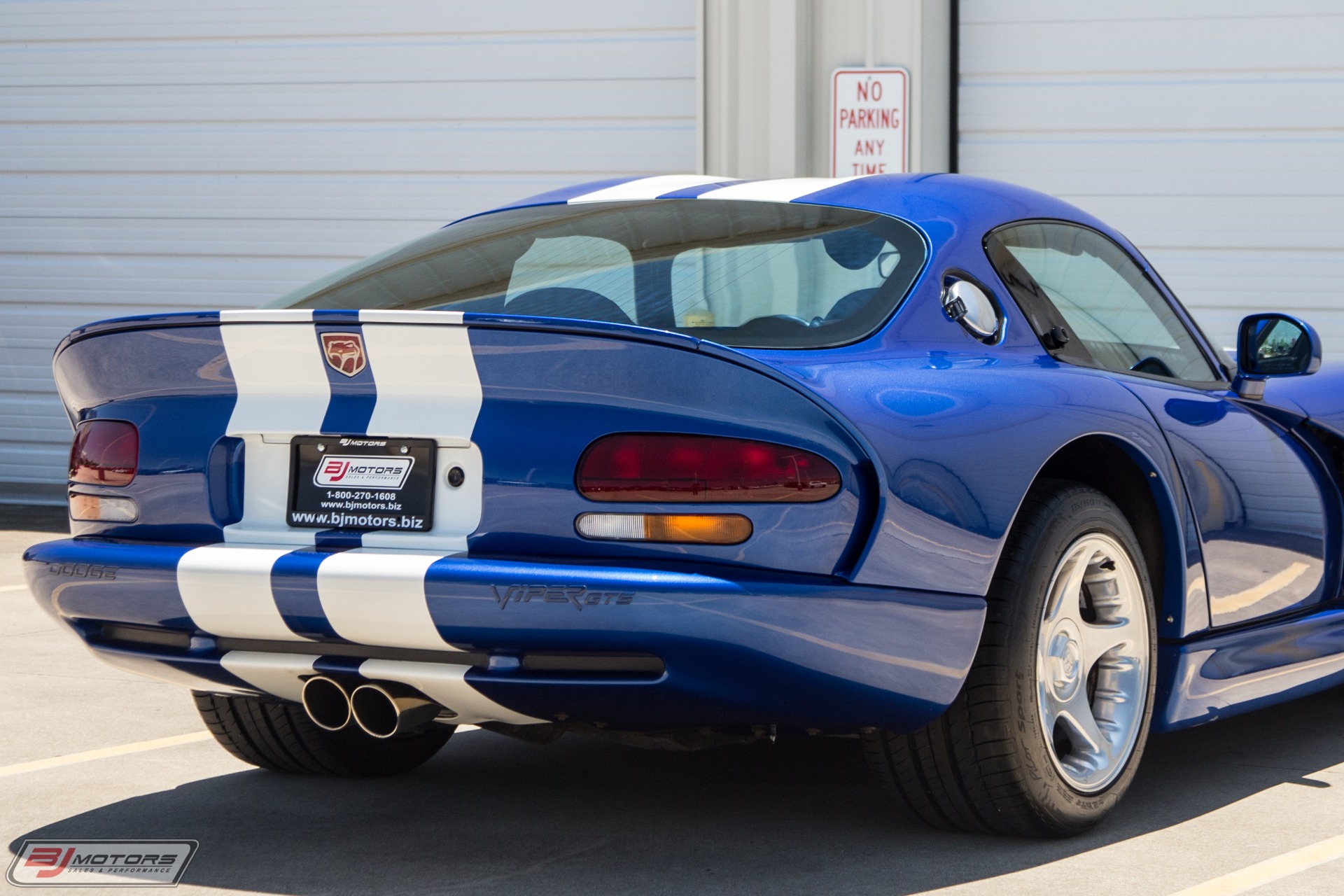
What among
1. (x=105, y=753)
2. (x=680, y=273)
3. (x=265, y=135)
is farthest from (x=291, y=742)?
(x=265, y=135)

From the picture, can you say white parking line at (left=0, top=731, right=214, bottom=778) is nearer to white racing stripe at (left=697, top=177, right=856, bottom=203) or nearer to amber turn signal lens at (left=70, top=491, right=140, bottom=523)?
amber turn signal lens at (left=70, top=491, right=140, bottom=523)

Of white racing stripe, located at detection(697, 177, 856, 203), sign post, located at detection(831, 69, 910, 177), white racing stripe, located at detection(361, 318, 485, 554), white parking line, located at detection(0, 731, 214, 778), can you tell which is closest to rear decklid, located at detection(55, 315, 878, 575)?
white racing stripe, located at detection(361, 318, 485, 554)

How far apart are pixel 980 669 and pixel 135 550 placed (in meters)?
1.47

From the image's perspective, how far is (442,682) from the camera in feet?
8.62

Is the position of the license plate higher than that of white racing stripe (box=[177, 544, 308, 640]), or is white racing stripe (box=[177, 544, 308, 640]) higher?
the license plate

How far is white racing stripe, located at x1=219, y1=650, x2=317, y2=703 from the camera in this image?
2.74 metres

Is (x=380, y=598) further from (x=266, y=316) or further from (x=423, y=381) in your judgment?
(x=266, y=316)

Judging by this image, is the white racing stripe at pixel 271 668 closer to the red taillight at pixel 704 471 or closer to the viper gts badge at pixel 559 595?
the viper gts badge at pixel 559 595

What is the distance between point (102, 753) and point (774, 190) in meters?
2.01

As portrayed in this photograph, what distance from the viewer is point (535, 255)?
3.27 m

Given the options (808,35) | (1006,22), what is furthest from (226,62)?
(1006,22)

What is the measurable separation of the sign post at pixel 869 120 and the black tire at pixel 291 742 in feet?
18.1

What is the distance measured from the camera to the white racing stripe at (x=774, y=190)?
3.29 m

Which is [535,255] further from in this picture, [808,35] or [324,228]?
[324,228]
